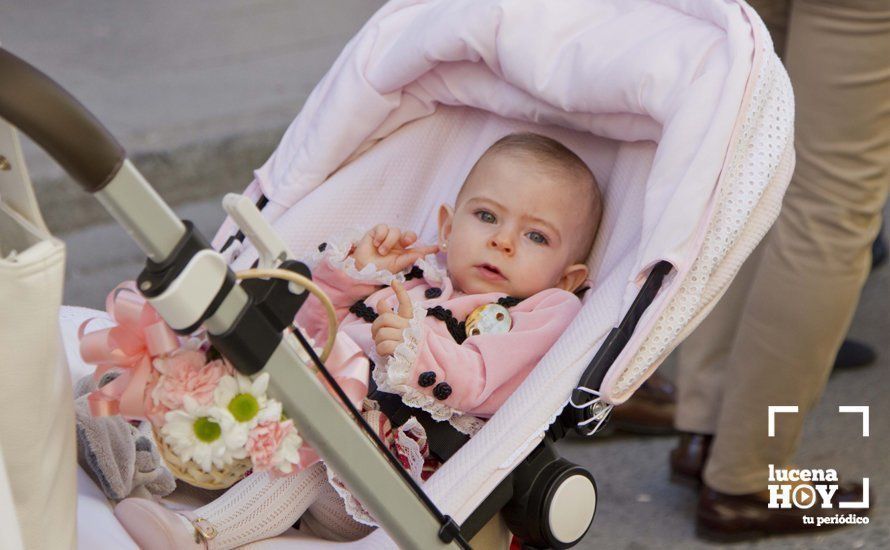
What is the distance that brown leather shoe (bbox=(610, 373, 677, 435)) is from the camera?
3.47 m

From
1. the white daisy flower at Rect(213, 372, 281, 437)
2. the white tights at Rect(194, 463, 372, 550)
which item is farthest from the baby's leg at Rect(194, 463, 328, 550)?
the white daisy flower at Rect(213, 372, 281, 437)

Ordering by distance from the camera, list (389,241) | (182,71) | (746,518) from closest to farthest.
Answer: (389,241) → (746,518) → (182,71)

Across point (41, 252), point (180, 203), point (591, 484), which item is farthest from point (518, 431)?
point (180, 203)

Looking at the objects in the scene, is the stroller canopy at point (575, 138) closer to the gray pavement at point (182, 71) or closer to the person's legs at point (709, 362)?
the person's legs at point (709, 362)

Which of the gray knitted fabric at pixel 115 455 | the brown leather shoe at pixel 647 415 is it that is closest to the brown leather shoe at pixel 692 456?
the brown leather shoe at pixel 647 415

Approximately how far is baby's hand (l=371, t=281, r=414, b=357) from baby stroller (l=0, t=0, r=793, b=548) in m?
0.22

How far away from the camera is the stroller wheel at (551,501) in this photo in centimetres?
183

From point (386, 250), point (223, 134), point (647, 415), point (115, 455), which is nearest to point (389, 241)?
point (386, 250)

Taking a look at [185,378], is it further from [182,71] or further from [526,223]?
[182,71]

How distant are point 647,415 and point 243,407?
2.21 meters

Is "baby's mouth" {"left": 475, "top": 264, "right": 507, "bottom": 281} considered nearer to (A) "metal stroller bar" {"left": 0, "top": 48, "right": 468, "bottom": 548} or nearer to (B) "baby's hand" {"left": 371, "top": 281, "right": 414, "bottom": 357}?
(B) "baby's hand" {"left": 371, "top": 281, "right": 414, "bottom": 357}

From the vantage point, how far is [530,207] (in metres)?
2.29

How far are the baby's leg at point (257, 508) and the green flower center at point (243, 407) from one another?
474mm

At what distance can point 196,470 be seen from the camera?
1.58 meters
